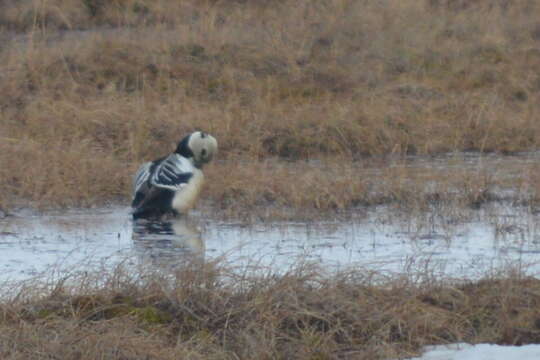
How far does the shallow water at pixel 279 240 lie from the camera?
7.35 metres

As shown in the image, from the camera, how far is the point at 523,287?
6160mm

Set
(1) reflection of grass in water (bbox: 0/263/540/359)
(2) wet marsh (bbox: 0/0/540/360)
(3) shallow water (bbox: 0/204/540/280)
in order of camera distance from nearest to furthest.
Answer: (1) reflection of grass in water (bbox: 0/263/540/359)
(2) wet marsh (bbox: 0/0/540/360)
(3) shallow water (bbox: 0/204/540/280)

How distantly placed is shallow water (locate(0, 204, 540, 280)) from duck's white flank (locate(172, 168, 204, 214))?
11cm

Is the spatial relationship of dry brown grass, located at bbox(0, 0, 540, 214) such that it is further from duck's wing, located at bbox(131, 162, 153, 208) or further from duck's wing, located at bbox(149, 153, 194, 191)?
duck's wing, located at bbox(131, 162, 153, 208)

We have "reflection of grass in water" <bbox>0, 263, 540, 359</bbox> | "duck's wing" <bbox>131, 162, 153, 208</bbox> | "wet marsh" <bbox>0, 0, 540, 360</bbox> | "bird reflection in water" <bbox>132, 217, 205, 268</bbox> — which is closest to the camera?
"reflection of grass in water" <bbox>0, 263, 540, 359</bbox>

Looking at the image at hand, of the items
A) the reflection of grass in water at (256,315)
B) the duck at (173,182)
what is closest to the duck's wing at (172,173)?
the duck at (173,182)

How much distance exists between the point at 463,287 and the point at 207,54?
347 inches

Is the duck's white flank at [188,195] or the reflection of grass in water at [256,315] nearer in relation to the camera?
the reflection of grass in water at [256,315]

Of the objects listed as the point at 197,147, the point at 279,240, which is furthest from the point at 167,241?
the point at 197,147

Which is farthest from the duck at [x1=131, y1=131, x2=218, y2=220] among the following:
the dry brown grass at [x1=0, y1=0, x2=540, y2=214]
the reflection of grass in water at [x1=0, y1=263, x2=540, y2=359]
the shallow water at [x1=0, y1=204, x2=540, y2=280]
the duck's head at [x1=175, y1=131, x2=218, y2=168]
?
the reflection of grass in water at [x1=0, y1=263, x2=540, y2=359]

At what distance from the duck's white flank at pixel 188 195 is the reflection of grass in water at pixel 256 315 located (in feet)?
8.48

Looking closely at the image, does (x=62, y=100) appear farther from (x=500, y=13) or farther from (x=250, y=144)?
(x=500, y=13)

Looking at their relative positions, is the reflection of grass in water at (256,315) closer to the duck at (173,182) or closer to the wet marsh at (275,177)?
the wet marsh at (275,177)

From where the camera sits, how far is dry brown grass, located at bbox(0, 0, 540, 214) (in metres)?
9.88
